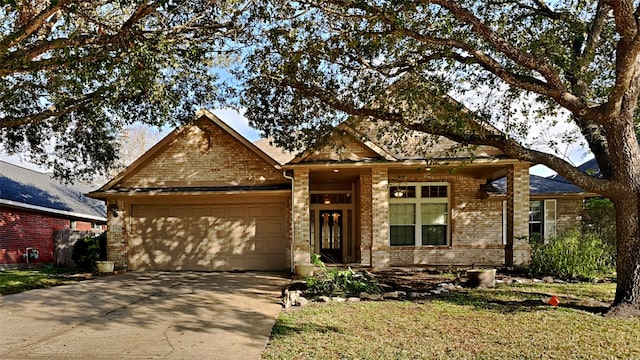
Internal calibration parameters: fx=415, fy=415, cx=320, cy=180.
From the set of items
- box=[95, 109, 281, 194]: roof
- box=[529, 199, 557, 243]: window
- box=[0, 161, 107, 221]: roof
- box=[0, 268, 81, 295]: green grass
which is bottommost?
box=[0, 268, 81, 295]: green grass

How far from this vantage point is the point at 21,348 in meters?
5.52

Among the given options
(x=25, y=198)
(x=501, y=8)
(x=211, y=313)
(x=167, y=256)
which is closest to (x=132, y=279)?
(x=167, y=256)

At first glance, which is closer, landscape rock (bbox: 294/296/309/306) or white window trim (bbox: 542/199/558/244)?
landscape rock (bbox: 294/296/309/306)

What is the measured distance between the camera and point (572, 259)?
A: 10.9 meters

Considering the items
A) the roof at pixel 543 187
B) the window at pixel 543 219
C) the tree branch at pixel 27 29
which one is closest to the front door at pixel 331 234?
the roof at pixel 543 187

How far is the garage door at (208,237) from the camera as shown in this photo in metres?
14.2

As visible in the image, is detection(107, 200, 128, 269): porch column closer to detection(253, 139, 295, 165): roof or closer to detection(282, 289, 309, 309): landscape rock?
detection(253, 139, 295, 165): roof

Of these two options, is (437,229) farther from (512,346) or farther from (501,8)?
(512,346)

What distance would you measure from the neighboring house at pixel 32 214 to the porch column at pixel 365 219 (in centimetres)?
1387

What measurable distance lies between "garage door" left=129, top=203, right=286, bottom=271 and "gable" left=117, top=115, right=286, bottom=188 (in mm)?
883

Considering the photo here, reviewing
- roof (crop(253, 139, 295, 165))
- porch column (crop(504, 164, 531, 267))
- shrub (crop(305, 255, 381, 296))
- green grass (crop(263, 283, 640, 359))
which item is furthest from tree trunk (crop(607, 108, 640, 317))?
roof (crop(253, 139, 295, 165))

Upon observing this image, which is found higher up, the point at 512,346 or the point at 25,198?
the point at 25,198

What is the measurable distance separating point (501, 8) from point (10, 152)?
15.4m

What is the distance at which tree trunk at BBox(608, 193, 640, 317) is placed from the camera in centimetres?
707
